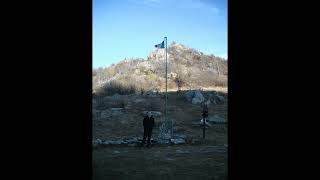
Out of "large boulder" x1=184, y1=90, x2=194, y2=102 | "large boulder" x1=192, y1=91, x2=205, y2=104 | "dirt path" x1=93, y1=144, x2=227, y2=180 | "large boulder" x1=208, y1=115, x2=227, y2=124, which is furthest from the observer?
"large boulder" x1=184, y1=90, x2=194, y2=102

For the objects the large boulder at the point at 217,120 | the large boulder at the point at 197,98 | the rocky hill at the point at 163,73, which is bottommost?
the large boulder at the point at 217,120

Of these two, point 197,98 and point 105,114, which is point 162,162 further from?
point 197,98

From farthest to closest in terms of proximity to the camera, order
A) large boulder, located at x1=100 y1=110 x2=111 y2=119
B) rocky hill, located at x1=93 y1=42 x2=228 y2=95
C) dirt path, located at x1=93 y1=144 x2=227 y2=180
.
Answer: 1. rocky hill, located at x1=93 y1=42 x2=228 y2=95
2. large boulder, located at x1=100 y1=110 x2=111 y2=119
3. dirt path, located at x1=93 y1=144 x2=227 y2=180

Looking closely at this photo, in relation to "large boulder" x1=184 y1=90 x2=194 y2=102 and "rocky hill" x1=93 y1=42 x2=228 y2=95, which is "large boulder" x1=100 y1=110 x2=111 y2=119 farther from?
"rocky hill" x1=93 y1=42 x2=228 y2=95

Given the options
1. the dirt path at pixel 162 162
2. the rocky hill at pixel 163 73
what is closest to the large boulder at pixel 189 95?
the rocky hill at pixel 163 73

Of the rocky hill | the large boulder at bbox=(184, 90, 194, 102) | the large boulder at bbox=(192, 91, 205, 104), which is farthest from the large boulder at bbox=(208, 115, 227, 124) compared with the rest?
the rocky hill

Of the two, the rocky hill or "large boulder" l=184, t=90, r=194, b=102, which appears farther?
the rocky hill

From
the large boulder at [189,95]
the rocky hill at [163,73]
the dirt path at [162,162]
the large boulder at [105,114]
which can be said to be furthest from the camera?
the rocky hill at [163,73]

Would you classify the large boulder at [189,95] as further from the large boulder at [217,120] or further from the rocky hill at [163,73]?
the rocky hill at [163,73]

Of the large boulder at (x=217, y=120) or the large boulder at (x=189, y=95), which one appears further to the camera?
the large boulder at (x=189, y=95)

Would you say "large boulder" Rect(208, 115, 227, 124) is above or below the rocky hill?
below

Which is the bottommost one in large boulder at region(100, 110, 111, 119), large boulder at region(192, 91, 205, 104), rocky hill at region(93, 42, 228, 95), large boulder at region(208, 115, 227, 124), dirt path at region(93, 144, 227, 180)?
dirt path at region(93, 144, 227, 180)

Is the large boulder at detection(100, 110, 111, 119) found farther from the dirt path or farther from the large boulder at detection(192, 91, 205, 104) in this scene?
the dirt path
